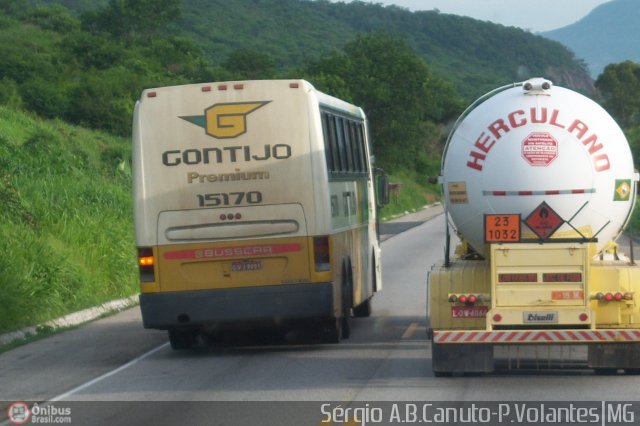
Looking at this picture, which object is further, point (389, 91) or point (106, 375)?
point (389, 91)

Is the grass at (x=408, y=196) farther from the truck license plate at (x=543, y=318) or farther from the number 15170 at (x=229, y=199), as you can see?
the truck license plate at (x=543, y=318)

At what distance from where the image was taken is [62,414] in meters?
10.8

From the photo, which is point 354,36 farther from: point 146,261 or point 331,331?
point 146,261

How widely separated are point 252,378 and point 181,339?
8.50 feet

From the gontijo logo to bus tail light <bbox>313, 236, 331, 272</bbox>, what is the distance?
155 centimetres

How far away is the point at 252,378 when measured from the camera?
1252 cm

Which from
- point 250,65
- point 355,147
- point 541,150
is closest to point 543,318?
point 541,150

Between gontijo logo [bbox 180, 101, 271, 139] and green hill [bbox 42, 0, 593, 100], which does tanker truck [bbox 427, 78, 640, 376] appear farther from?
green hill [bbox 42, 0, 593, 100]

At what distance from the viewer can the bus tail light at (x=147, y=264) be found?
1397cm

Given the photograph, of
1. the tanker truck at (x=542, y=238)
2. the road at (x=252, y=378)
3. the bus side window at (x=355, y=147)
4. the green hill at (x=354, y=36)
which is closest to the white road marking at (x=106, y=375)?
the road at (x=252, y=378)

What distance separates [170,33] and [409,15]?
4263 inches

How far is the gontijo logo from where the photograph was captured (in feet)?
46.1

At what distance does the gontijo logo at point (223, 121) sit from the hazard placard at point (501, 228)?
343 centimetres

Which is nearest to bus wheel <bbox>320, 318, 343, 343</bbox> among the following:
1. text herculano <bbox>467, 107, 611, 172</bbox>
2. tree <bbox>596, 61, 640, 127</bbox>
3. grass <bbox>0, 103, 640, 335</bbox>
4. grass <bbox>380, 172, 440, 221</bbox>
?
text herculano <bbox>467, 107, 611, 172</bbox>
